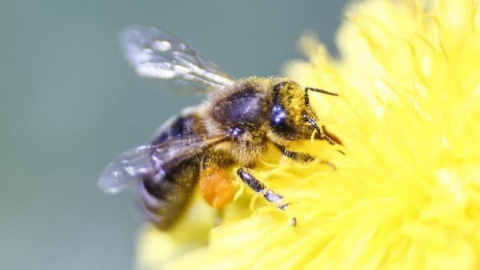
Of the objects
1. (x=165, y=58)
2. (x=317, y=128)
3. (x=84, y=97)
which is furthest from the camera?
(x=84, y=97)

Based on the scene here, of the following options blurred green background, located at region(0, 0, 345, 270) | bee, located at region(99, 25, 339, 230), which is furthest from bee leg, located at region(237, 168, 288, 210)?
blurred green background, located at region(0, 0, 345, 270)

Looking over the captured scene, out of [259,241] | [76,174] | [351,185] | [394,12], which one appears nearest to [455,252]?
[351,185]

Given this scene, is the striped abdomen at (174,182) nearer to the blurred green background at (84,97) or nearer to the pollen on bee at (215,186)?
the pollen on bee at (215,186)

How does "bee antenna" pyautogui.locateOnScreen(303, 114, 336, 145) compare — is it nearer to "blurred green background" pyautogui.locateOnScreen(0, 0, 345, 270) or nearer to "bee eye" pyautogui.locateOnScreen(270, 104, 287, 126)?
"bee eye" pyautogui.locateOnScreen(270, 104, 287, 126)

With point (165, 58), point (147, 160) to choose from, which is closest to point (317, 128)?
point (147, 160)

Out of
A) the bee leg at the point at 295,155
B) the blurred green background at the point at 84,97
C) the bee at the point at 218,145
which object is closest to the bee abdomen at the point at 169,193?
the bee at the point at 218,145

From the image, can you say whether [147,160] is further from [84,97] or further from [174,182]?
[84,97]
